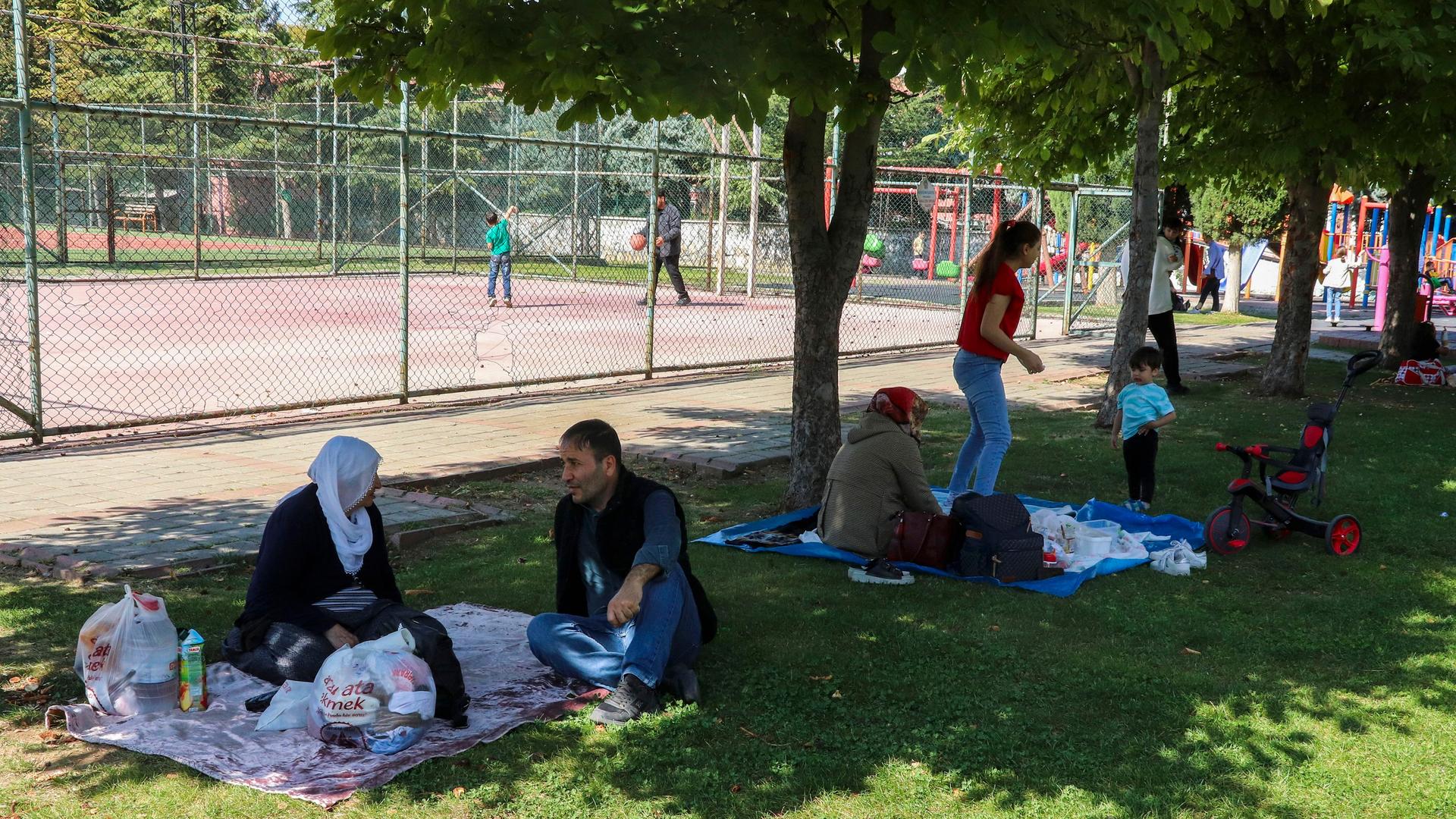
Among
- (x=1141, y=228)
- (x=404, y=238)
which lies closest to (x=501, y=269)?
(x=404, y=238)

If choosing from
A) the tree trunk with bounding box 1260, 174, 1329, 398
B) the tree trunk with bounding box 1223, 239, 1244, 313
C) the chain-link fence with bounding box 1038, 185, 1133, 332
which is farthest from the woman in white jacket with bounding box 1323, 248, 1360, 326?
the tree trunk with bounding box 1260, 174, 1329, 398

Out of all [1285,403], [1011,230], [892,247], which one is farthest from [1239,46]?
[892,247]

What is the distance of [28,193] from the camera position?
8.22 m

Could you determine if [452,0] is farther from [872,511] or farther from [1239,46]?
[1239,46]

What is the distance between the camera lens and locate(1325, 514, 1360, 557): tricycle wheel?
676cm

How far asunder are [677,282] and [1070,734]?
16.7 metres

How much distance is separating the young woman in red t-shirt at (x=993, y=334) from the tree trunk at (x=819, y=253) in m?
0.76

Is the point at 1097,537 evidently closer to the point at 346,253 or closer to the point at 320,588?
the point at 320,588

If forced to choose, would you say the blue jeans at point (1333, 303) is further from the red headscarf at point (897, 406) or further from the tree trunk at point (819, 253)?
the red headscarf at point (897, 406)

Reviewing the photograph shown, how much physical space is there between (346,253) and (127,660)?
22.4m

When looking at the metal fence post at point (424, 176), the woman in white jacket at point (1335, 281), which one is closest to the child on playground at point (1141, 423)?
the metal fence post at point (424, 176)

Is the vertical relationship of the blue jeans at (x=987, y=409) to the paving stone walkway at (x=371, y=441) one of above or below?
above

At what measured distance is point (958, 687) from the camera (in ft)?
15.7

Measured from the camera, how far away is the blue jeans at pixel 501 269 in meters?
19.8
